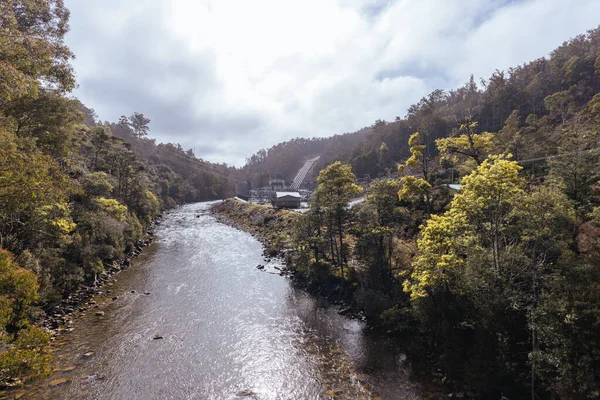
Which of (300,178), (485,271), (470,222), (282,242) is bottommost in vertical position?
(282,242)

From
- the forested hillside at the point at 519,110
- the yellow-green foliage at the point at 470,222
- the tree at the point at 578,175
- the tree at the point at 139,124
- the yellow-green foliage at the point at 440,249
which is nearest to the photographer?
the yellow-green foliage at the point at 470,222

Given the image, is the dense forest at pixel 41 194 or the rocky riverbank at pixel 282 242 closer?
the dense forest at pixel 41 194

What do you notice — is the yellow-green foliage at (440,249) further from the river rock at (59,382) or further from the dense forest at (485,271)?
the river rock at (59,382)

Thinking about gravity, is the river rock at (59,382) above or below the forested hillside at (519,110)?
below

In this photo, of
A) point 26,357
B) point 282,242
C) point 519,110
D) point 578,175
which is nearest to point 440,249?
point 578,175

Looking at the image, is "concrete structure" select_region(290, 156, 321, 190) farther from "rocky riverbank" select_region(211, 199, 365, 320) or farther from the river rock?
the river rock

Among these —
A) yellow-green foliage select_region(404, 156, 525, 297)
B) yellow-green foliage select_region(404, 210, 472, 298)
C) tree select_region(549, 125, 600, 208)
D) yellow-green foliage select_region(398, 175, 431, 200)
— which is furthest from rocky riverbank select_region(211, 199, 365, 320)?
tree select_region(549, 125, 600, 208)

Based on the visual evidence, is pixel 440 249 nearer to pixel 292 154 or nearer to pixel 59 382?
pixel 59 382

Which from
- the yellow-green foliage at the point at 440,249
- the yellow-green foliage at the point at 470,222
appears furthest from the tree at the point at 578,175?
the yellow-green foliage at the point at 440,249
